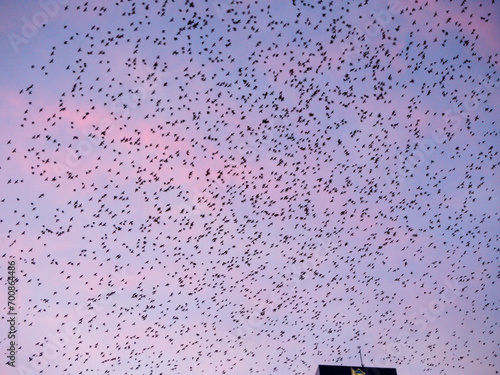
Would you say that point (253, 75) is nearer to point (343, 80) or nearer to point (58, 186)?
point (343, 80)

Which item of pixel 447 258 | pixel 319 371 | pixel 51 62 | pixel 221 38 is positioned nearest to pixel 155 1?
pixel 221 38

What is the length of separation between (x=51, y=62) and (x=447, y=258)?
3052 cm

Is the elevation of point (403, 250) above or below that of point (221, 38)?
below

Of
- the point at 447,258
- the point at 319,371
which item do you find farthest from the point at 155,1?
the point at 319,371

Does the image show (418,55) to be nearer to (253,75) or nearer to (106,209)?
(253,75)

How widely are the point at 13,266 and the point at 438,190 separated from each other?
2932cm

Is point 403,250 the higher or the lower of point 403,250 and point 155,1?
the lower

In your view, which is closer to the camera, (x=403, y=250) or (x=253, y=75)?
(x=253, y=75)

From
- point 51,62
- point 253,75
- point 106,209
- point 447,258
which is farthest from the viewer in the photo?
point 447,258

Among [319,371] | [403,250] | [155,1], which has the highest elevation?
[155,1]

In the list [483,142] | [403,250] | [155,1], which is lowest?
[403,250]

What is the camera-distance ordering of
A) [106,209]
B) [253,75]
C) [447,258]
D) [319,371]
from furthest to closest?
[319,371], [447,258], [106,209], [253,75]

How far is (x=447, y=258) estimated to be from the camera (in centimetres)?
3850

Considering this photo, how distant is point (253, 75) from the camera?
32750 millimetres
